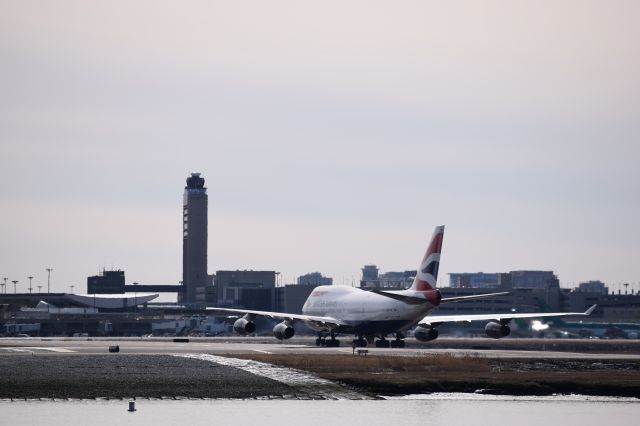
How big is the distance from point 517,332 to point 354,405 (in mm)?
92921

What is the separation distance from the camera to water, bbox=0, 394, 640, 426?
4475 cm

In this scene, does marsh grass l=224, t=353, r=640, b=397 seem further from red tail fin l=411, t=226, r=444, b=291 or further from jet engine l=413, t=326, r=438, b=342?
jet engine l=413, t=326, r=438, b=342

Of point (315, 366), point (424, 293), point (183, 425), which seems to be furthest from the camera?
point (424, 293)

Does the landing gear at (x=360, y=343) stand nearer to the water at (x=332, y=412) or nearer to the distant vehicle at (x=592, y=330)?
the water at (x=332, y=412)

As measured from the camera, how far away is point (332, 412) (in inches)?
1906

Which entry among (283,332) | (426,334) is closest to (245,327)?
(283,332)

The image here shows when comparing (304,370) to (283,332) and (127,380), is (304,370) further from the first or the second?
(283,332)

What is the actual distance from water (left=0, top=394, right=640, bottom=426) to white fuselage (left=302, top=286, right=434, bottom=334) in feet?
134

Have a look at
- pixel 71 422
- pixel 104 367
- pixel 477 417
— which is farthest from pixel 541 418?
pixel 104 367

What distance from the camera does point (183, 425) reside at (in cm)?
4309

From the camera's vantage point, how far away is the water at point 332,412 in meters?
44.8

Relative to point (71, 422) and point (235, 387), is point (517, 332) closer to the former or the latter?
point (235, 387)

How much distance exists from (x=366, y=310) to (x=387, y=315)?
3.41 m

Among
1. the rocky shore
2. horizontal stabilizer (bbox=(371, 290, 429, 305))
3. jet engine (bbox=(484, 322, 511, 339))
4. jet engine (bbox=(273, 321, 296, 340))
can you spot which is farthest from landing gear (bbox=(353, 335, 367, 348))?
the rocky shore
